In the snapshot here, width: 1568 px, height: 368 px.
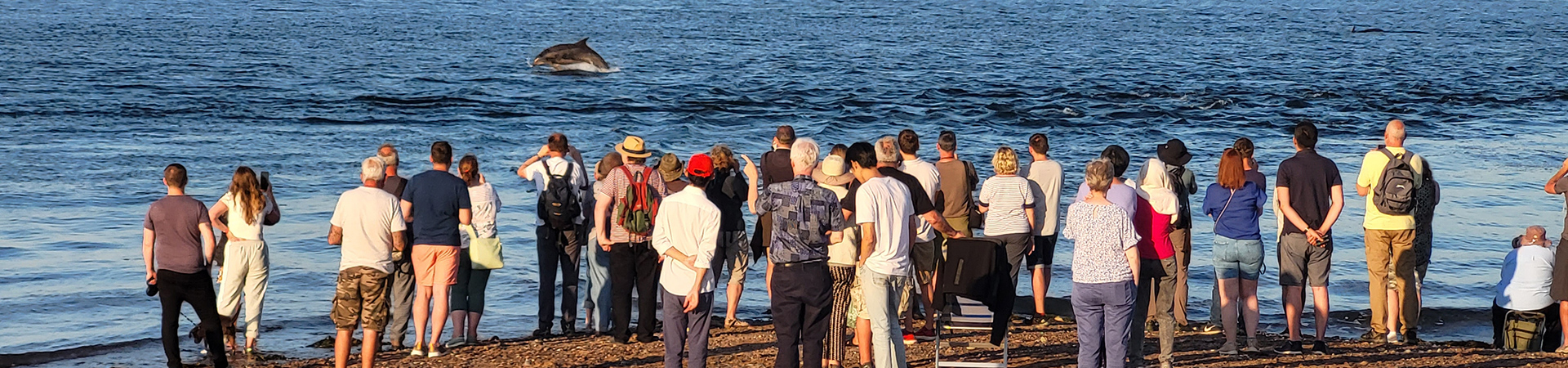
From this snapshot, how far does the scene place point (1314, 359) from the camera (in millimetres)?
8961

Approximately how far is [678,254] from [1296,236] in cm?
404

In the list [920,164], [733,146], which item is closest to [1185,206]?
[920,164]

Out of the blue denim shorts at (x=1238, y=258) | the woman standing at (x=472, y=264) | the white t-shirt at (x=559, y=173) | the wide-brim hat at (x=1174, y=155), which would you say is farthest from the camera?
the white t-shirt at (x=559, y=173)

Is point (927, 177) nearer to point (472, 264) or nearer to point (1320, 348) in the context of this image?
point (1320, 348)

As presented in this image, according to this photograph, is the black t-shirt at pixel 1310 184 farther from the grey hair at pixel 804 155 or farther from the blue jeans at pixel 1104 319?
the grey hair at pixel 804 155

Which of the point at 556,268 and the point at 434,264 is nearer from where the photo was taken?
the point at 434,264

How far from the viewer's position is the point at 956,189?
31.8ft

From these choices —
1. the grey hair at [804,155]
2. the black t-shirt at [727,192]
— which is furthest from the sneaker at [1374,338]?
the grey hair at [804,155]

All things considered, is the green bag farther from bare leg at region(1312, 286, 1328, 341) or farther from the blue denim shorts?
bare leg at region(1312, 286, 1328, 341)

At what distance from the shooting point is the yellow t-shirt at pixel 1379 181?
9320mm

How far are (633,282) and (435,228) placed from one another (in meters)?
1.36

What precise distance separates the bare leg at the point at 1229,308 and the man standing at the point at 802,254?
2.80 m

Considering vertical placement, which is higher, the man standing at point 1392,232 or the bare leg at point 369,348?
the man standing at point 1392,232

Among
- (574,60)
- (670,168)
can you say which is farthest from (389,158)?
(574,60)
